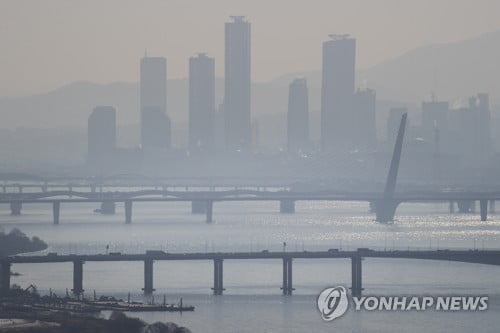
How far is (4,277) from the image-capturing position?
67.0m

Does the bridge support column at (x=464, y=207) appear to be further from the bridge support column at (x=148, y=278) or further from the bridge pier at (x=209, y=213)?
the bridge support column at (x=148, y=278)

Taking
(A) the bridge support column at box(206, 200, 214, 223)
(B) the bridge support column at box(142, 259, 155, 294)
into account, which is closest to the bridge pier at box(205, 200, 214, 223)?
(A) the bridge support column at box(206, 200, 214, 223)

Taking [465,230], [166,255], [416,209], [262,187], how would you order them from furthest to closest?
[262,187] < [416,209] < [465,230] < [166,255]

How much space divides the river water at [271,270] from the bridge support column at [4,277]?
1.40 metres

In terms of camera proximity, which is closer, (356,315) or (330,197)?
(356,315)

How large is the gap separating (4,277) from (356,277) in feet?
38.3

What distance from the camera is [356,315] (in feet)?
199

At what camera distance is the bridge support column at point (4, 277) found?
6538 centimetres

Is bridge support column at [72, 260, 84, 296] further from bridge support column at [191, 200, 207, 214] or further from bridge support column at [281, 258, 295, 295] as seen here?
bridge support column at [191, 200, 207, 214]

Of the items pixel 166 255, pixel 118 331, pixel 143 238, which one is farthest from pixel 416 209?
pixel 118 331

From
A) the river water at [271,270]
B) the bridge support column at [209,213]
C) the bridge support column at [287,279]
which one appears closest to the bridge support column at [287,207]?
the river water at [271,270]

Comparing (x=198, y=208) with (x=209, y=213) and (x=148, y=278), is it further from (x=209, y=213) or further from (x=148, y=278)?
(x=148, y=278)

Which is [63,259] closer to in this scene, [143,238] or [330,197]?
[143,238]

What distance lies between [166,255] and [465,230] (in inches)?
1469
